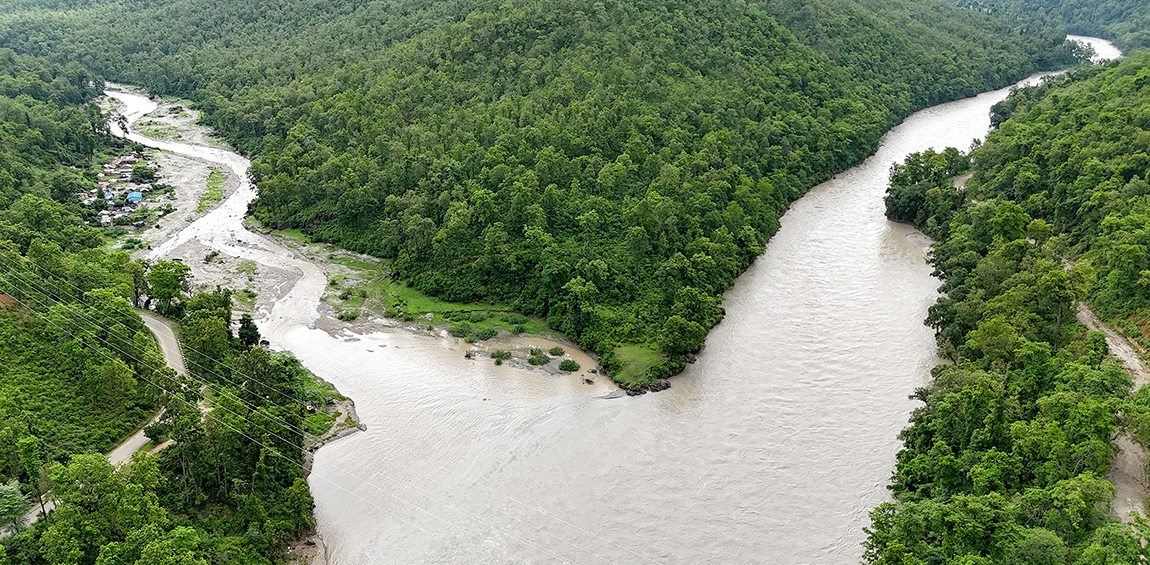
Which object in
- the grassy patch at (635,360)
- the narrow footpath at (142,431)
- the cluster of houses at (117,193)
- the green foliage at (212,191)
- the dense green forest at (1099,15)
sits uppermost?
the dense green forest at (1099,15)

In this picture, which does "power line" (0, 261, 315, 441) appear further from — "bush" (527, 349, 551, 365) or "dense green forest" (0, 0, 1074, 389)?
"dense green forest" (0, 0, 1074, 389)

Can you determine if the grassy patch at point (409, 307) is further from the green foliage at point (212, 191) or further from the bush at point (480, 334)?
the green foliage at point (212, 191)

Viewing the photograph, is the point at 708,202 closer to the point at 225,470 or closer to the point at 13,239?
the point at 225,470

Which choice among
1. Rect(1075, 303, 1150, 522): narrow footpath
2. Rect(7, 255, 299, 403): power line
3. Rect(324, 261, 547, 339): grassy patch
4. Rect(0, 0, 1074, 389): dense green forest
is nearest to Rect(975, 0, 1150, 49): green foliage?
Rect(0, 0, 1074, 389): dense green forest

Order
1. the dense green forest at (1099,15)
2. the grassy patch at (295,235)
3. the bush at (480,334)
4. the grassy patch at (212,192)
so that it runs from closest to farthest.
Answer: the bush at (480,334), the grassy patch at (295,235), the grassy patch at (212,192), the dense green forest at (1099,15)

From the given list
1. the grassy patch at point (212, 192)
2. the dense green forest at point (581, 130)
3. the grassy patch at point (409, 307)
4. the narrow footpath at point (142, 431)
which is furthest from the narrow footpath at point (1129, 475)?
the grassy patch at point (212, 192)

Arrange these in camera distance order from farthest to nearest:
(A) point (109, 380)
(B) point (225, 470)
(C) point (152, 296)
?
(C) point (152, 296), (A) point (109, 380), (B) point (225, 470)

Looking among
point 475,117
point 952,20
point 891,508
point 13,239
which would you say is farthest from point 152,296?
point 952,20
